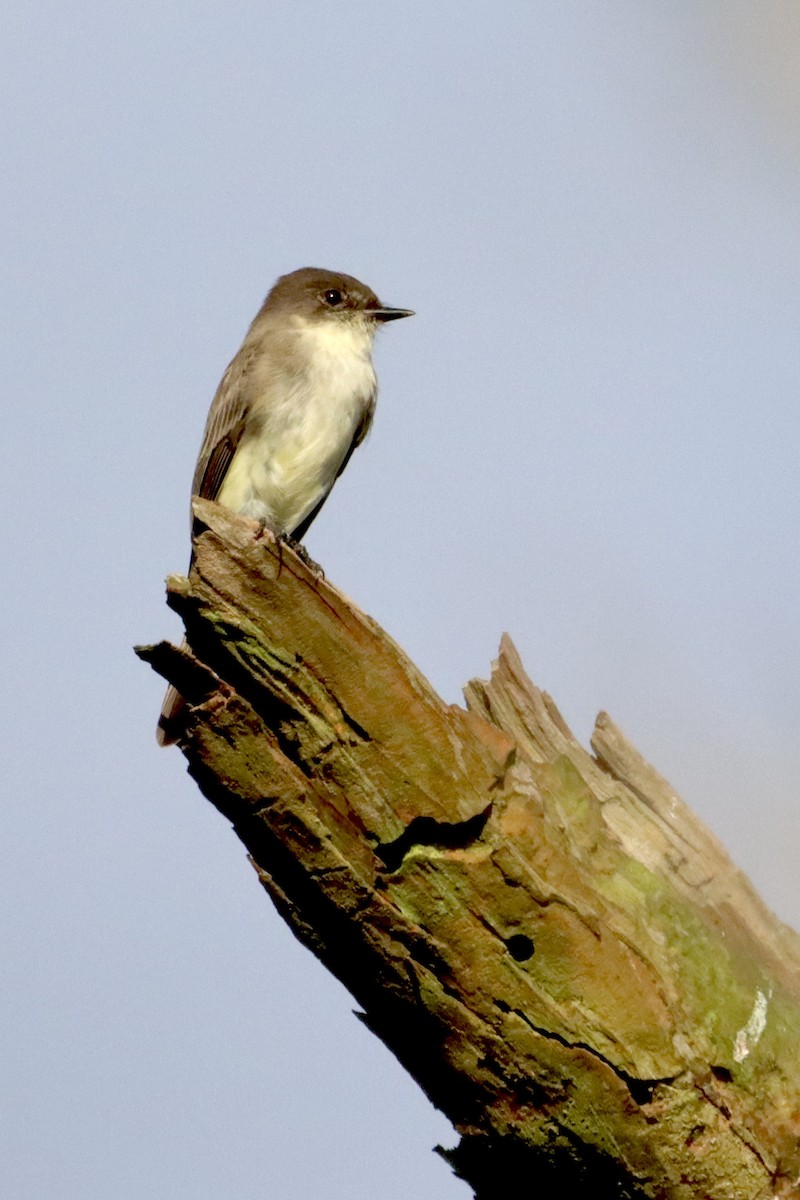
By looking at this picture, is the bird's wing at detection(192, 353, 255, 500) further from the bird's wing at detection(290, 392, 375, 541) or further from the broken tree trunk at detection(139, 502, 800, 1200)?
the broken tree trunk at detection(139, 502, 800, 1200)

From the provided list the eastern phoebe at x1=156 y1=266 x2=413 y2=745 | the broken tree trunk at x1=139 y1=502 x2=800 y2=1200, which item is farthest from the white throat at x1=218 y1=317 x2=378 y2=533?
the broken tree trunk at x1=139 y1=502 x2=800 y2=1200

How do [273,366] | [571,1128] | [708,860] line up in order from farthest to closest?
[273,366] → [708,860] → [571,1128]

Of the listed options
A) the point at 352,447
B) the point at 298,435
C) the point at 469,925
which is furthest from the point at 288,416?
the point at 469,925

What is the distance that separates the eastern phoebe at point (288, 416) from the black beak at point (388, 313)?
0.13 m

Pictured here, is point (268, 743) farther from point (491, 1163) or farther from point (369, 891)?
point (491, 1163)

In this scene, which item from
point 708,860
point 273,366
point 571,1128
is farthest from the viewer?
point 273,366

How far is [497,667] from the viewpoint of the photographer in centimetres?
470

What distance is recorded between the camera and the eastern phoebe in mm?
7926

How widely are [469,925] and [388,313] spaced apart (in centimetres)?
537

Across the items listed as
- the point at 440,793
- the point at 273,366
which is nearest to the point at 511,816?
the point at 440,793

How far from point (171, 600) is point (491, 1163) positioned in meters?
1.67

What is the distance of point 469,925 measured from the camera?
12.8 ft

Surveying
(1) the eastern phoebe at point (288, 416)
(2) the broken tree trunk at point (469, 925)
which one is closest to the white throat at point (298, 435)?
(1) the eastern phoebe at point (288, 416)

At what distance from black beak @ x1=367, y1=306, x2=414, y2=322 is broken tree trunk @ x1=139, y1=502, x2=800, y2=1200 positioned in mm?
4734
